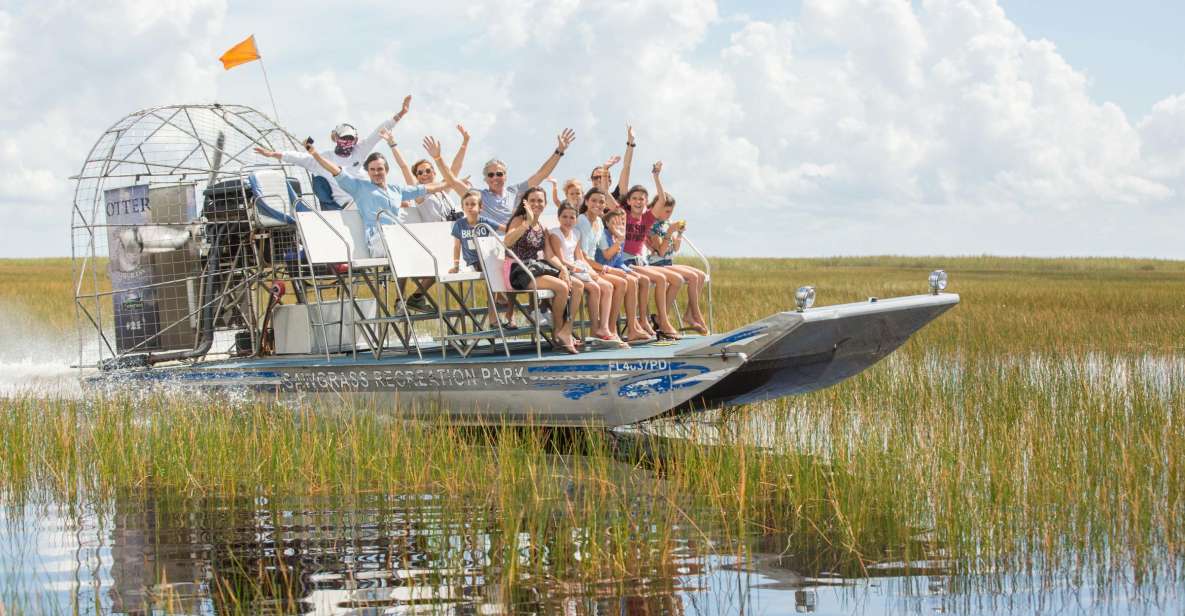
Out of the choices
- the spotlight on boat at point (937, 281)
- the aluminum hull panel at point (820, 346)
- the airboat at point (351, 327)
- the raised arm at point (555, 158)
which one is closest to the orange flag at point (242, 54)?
the airboat at point (351, 327)

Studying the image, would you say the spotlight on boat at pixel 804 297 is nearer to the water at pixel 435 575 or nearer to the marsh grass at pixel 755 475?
the marsh grass at pixel 755 475

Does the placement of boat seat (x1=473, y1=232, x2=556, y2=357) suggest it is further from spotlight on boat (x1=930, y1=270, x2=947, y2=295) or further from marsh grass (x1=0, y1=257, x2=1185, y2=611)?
spotlight on boat (x1=930, y1=270, x2=947, y2=295)

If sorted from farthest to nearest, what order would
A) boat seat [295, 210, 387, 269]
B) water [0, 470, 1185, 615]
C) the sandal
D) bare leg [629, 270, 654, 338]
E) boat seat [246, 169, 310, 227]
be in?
boat seat [246, 169, 310, 227]
bare leg [629, 270, 654, 338]
boat seat [295, 210, 387, 269]
the sandal
water [0, 470, 1185, 615]

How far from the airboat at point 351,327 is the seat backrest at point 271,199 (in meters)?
0.02

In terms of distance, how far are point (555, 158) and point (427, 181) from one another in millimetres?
1874

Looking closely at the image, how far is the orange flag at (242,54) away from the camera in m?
14.1

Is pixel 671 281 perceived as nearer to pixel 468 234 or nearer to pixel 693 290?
pixel 693 290

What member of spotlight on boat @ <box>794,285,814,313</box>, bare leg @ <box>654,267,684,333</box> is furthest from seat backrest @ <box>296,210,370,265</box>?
spotlight on boat @ <box>794,285,814,313</box>

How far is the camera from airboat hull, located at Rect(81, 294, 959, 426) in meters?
10.4

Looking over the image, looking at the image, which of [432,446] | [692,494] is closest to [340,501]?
[432,446]

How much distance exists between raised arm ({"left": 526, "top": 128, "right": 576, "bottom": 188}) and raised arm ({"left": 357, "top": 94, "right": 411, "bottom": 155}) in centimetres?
167

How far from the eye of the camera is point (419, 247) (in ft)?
39.8

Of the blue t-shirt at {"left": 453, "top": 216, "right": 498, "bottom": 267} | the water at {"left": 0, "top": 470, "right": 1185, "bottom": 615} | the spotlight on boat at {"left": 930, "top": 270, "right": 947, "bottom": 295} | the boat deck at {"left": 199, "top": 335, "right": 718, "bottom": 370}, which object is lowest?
the water at {"left": 0, "top": 470, "right": 1185, "bottom": 615}

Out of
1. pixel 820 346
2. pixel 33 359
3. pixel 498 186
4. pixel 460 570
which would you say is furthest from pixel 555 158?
pixel 33 359
